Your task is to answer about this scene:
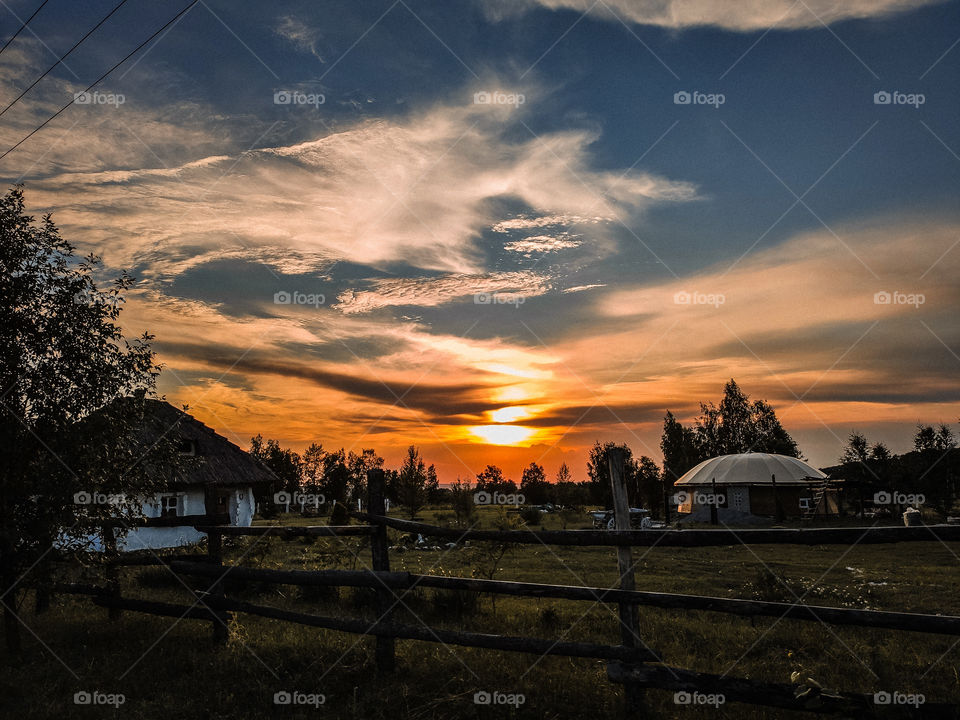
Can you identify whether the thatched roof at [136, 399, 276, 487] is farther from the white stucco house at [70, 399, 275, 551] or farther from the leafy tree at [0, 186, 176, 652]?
the leafy tree at [0, 186, 176, 652]

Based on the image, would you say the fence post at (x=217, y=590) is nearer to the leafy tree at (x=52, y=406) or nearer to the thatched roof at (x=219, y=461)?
the leafy tree at (x=52, y=406)

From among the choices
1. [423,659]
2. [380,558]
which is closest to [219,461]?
[380,558]

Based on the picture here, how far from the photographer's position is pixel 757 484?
37000 millimetres

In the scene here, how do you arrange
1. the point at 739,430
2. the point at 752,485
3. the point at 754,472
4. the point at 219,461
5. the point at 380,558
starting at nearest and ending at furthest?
the point at 380,558
the point at 219,461
the point at 752,485
the point at 754,472
the point at 739,430

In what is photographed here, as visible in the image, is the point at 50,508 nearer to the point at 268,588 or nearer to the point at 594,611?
the point at 268,588

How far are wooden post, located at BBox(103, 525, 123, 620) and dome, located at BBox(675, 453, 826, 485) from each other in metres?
34.1

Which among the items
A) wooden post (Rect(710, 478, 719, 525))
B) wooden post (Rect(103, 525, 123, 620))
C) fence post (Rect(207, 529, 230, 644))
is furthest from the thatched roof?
wooden post (Rect(710, 478, 719, 525))

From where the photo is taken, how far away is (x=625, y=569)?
6051 millimetres

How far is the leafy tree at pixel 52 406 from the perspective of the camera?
26.7 feet

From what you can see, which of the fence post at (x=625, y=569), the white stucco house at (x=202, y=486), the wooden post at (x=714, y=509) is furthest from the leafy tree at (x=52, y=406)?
the wooden post at (x=714, y=509)

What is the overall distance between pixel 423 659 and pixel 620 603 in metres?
2.60

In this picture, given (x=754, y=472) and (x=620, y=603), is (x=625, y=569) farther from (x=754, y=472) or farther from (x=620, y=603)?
(x=754, y=472)

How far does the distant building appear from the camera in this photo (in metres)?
37.1

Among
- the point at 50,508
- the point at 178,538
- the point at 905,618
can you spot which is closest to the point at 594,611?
the point at 905,618
